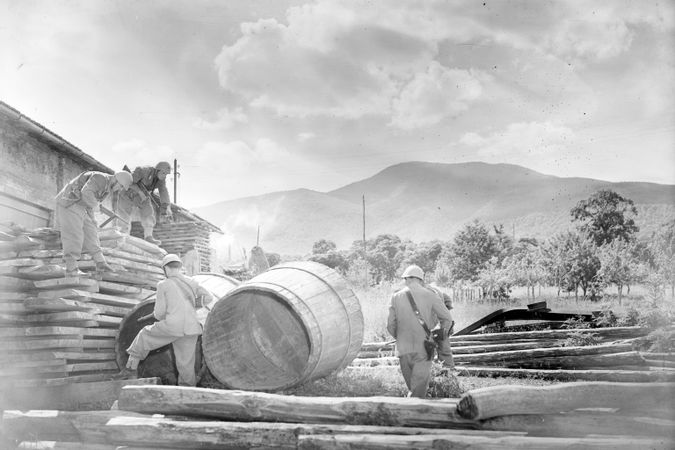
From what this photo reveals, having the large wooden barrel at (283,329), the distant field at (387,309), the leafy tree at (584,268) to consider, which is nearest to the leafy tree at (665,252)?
the distant field at (387,309)

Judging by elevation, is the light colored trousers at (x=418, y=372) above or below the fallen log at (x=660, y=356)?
above

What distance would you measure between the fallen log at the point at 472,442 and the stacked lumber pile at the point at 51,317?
14.9 ft

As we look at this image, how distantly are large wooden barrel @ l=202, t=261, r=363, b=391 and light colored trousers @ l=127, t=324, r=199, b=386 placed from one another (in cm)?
22

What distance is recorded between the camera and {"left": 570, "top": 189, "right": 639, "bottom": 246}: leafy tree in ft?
172

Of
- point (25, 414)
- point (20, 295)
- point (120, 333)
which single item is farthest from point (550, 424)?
point (20, 295)

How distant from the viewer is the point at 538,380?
31.9 feet

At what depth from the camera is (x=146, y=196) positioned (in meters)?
11.8

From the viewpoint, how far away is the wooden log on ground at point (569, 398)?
5066 millimetres

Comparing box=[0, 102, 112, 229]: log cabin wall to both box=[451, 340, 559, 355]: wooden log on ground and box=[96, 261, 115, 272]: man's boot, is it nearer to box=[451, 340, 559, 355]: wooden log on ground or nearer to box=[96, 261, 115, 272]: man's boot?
box=[96, 261, 115, 272]: man's boot

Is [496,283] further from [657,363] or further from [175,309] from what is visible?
[175,309]

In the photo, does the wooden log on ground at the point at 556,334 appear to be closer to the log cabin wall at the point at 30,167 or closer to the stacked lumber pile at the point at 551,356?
the stacked lumber pile at the point at 551,356

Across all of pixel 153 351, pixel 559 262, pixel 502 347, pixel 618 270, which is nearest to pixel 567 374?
pixel 502 347

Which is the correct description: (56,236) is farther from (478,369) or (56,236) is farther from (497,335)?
(497,335)

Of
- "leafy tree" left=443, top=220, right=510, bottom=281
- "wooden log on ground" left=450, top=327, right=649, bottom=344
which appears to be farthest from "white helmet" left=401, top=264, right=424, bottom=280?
"leafy tree" left=443, top=220, right=510, bottom=281
